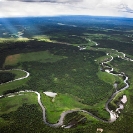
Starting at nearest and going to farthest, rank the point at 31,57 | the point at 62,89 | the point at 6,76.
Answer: the point at 62,89
the point at 6,76
the point at 31,57

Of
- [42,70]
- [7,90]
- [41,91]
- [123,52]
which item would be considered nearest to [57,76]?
[42,70]

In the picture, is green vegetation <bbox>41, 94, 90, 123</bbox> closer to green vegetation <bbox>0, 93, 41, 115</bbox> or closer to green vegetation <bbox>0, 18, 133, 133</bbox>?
green vegetation <bbox>0, 18, 133, 133</bbox>

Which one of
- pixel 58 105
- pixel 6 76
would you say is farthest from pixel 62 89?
pixel 6 76

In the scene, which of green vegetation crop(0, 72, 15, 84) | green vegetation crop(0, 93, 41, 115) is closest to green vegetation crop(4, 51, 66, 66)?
green vegetation crop(0, 72, 15, 84)

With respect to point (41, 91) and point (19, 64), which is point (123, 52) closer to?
point (19, 64)

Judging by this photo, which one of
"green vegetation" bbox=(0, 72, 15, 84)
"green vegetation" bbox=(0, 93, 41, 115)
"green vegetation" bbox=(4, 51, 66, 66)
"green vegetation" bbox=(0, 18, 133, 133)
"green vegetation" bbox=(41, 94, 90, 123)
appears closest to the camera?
"green vegetation" bbox=(0, 18, 133, 133)

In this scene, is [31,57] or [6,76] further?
[31,57]

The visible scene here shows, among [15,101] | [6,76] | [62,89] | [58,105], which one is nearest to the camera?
[58,105]

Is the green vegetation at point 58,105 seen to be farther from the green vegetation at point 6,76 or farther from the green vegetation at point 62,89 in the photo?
the green vegetation at point 6,76

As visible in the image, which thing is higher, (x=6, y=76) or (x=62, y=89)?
(x=6, y=76)

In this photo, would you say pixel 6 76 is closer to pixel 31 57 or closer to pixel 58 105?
pixel 58 105

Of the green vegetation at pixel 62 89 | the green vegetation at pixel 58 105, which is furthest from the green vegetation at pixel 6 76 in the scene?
the green vegetation at pixel 58 105
